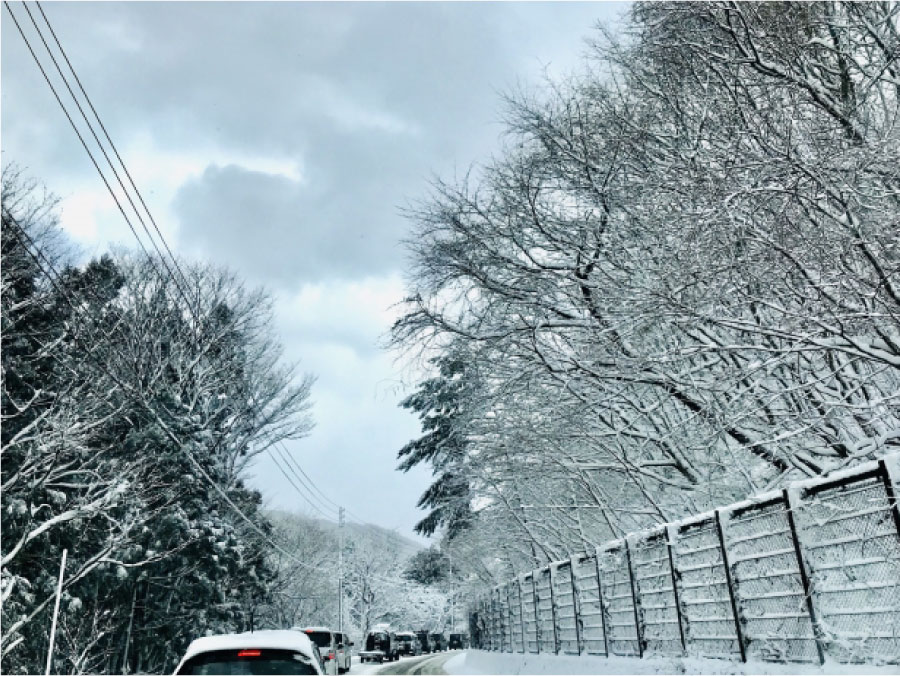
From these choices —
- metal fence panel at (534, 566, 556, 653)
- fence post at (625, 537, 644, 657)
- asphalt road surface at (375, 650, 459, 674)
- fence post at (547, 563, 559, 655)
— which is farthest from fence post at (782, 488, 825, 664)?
asphalt road surface at (375, 650, 459, 674)

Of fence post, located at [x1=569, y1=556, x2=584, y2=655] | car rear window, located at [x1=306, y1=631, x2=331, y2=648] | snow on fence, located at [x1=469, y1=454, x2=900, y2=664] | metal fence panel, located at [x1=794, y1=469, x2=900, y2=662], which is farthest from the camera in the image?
car rear window, located at [x1=306, y1=631, x2=331, y2=648]

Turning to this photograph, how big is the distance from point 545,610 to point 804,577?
11358mm

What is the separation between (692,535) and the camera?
8688mm

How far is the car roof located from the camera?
578 cm

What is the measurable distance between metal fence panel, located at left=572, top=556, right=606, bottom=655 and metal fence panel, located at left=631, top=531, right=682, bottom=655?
1.87m

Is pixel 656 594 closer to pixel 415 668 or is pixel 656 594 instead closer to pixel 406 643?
pixel 415 668

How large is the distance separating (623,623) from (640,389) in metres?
3.84

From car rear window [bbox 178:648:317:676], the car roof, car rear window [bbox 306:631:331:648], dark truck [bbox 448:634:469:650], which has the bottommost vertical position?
dark truck [bbox 448:634:469:650]

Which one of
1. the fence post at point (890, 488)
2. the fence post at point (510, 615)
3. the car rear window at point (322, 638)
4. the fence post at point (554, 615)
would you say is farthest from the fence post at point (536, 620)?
the fence post at point (890, 488)

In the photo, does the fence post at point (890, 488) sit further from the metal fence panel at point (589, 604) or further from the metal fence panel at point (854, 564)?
the metal fence panel at point (589, 604)

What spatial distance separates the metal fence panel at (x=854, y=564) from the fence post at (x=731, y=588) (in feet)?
4.70

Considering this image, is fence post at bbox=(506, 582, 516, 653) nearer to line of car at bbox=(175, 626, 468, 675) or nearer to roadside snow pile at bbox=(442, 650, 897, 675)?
roadside snow pile at bbox=(442, 650, 897, 675)

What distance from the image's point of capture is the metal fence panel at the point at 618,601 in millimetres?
10961

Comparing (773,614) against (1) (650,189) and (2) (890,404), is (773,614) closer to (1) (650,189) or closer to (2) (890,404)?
(2) (890,404)
